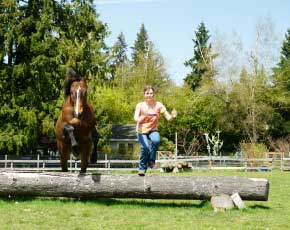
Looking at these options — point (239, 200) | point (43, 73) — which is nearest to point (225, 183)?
point (239, 200)

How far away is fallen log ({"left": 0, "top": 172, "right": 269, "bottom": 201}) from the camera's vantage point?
10.5 meters

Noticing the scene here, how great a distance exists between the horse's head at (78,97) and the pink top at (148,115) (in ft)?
4.12

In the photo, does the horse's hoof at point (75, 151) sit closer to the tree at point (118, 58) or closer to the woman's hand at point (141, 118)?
the woman's hand at point (141, 118)

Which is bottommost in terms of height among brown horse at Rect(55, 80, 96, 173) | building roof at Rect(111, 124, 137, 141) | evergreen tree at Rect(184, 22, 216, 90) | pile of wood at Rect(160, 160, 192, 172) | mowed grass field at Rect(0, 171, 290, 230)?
mowed grass field at Rect(0, 171, 290, 230)

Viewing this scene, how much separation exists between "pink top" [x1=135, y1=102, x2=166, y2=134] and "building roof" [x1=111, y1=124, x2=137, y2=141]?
40.8 meters

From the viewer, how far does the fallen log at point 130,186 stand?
34.5ft

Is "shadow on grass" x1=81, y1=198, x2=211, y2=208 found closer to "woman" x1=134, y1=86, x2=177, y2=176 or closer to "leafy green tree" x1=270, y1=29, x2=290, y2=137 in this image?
"woman" x1=134, y1=86, x2=177, y2=176

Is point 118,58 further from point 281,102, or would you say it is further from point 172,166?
point 172,166

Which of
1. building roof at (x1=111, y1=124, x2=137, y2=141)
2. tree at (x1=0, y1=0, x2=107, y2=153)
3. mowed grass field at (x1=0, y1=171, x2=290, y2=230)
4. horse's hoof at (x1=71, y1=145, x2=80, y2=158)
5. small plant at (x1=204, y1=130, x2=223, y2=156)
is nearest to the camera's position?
mowed grass field at (x1=0, y1=171, x2=290, y2=230)

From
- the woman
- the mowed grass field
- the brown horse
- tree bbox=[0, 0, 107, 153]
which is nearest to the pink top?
the woman

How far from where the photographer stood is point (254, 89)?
159 ft

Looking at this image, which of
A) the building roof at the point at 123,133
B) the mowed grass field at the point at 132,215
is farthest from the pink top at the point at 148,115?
the building roof at the point at 123,133

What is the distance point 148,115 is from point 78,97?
1.62m

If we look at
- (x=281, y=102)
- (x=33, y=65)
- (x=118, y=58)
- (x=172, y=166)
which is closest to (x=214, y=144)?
(x=281, y=102)
